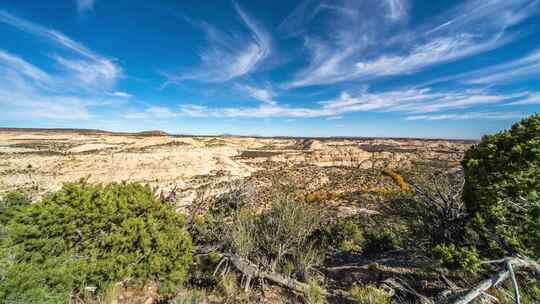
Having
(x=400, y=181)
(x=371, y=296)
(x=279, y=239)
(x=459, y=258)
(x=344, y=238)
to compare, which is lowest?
(x=400, y=181)

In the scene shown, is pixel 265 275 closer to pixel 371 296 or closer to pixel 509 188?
pixel 371 296

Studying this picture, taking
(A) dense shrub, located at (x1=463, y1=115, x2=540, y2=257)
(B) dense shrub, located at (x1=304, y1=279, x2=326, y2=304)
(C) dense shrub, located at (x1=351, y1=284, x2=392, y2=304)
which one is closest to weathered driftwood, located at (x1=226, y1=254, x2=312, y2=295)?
(B) dense shrub, located at (x1=304, y1=279, x2=326, y2=304)

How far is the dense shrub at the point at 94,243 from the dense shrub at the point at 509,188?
599cm

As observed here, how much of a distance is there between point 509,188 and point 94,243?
7.69 metres

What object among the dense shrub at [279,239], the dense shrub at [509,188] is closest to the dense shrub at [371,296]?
the dense shrub at [279,239]

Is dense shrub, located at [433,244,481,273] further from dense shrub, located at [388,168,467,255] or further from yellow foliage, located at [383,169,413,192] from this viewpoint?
yellow foliage, located at [383,169,413,192]

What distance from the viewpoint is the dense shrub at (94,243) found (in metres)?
3.73

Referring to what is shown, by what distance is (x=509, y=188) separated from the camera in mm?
3936

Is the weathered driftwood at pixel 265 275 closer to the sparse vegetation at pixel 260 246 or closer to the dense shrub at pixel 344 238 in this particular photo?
the sparse vegetation at pixel 260 246

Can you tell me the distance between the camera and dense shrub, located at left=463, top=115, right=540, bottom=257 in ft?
Result: 11.4

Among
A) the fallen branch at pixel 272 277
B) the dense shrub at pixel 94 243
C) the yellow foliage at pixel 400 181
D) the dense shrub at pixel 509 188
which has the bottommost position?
the yellow foliage at pixel 400 181

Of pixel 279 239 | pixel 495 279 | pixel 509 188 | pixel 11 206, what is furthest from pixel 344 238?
pixel 11 206

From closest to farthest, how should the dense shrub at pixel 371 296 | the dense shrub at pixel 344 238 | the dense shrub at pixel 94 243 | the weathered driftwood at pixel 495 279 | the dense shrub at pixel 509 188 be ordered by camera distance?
the weathered driftwood at pixel 495 279
the dense shrub at pixel 509 188
the dense shrub at pixel 94 243
the dense shrub at pixel 371 296
the dense shrub at pixel 344 238

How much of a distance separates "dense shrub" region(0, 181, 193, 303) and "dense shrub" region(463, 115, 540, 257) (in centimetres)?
599
